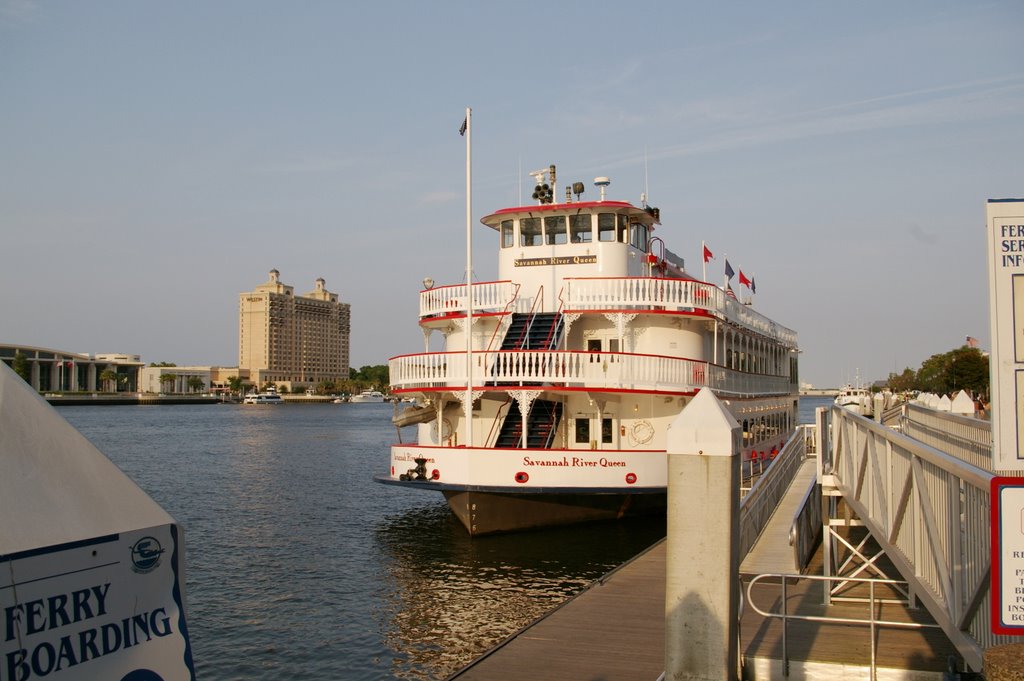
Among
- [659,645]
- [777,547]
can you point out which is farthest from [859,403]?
[659,645]

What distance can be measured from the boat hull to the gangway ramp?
2989mm

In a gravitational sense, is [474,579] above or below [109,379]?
below

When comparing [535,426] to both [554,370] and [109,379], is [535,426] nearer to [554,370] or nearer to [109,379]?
[554,370]

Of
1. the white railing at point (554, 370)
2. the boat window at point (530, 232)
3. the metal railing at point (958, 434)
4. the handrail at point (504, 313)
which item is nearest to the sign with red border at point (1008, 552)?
the metal railing at point (958, 434)

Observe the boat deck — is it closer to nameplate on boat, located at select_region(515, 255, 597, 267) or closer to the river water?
the river water

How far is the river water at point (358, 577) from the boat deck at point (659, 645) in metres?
2.69

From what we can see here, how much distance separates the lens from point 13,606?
2.32 meters

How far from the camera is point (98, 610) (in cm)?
255

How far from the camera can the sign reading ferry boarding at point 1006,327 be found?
3.96 m

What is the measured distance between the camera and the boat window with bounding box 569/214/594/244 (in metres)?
22.6

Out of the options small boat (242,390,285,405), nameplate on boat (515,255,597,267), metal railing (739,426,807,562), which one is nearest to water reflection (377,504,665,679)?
metal railing (739,426,807,562)

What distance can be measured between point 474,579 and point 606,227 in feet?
33.5

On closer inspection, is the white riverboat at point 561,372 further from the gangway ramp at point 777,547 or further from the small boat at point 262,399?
the small boat at point 262,399

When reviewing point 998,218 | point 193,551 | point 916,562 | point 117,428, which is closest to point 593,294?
point 193,551
